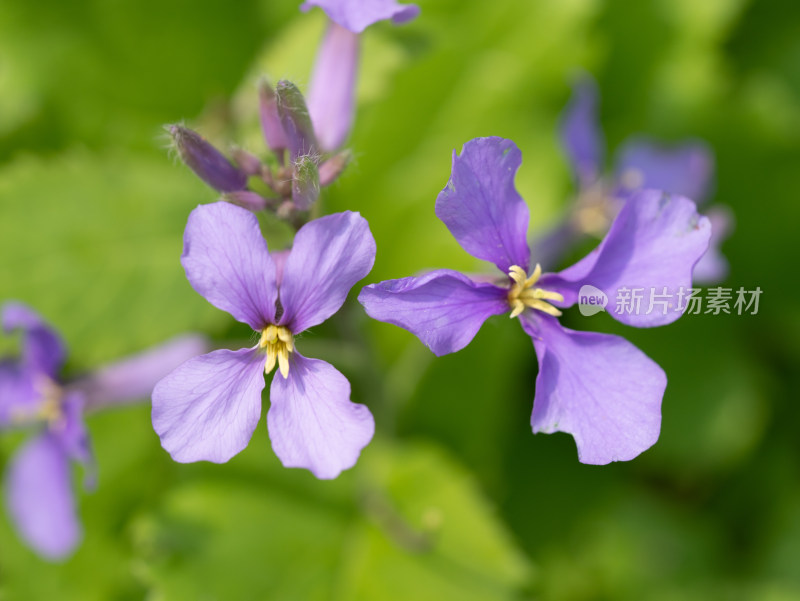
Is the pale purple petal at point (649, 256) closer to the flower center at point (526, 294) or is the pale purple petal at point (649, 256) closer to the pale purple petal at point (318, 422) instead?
the flower center at point (526, 294)

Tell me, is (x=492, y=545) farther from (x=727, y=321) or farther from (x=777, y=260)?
(x=777, y=260)

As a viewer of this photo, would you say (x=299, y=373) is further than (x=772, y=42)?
No

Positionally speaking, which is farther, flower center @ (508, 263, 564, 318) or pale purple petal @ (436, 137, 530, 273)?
flower center @ (508, 263, 564, 318)

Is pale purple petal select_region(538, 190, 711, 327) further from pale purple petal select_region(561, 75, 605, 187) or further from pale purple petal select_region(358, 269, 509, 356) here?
pale purple petal select_region(561, 75, 605, 187)

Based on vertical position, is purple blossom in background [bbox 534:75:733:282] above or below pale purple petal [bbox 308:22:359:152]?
below

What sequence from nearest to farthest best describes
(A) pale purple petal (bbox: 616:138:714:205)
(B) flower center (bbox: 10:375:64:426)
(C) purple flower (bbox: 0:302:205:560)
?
(C) purple flower (bbox: 0:302:205:560)
(B) flower center (bbox: 10:375:64:426)
(A) pale purple petal (bbox: 616:138:714:205)

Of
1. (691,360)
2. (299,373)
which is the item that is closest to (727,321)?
(691,360)

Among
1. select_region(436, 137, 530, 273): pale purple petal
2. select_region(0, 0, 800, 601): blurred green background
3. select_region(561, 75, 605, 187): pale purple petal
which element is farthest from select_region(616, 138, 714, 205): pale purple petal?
select_region(436, 137, 530, 273): pale purple petal

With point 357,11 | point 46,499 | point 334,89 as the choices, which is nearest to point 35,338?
point 46,499
